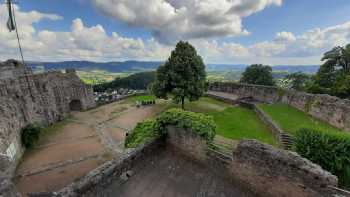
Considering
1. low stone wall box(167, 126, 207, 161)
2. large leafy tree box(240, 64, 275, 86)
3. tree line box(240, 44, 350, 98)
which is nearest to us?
low stone wall box(167, 126, 207, 161)

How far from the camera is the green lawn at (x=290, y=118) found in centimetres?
1138

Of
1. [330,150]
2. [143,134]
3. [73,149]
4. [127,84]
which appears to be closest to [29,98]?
[73,149]

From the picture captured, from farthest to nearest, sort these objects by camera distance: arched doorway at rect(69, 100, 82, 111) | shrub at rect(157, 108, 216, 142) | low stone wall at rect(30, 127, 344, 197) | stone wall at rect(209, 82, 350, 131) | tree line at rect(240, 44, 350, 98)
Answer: arched doorway at rect(69, 100, 82, 111) → tree line at rect(240, 44, 350, 98) → stone wall at rect(209, 82, 350, 131) → shrub at rect(157, 108, 216, 142) → low stone wall at rect(30, 127, 344, 197)

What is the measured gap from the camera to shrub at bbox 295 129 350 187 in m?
5.64

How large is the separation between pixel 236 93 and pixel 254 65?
8.97 m

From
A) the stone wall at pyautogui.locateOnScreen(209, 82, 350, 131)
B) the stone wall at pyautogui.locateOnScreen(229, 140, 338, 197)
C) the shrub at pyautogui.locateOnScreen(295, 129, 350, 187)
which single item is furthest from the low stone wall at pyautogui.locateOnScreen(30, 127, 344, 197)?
the stone wall at pyautogui.locateOnScreen(209, 82, 350, 131)

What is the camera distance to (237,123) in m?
13.6

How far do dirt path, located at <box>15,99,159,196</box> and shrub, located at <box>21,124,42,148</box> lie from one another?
475mm

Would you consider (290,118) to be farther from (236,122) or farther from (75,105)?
(75,105)

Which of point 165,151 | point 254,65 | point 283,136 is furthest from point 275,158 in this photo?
point 254,65

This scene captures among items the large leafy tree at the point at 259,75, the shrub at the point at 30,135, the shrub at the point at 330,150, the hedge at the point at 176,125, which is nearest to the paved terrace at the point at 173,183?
the hedge at the point at 176,125

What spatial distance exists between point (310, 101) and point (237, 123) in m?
6.57

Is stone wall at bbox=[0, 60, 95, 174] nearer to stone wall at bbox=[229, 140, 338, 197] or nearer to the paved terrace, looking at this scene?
the paved terrace

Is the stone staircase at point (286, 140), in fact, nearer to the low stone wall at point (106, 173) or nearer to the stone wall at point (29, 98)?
the low stone wall at point (106, 173)
